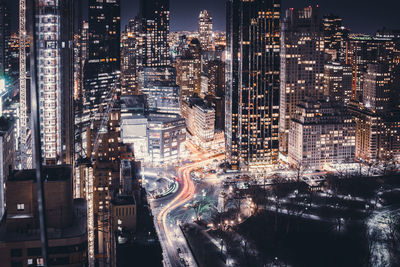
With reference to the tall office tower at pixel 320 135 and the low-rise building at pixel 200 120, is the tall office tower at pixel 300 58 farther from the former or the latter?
the low-rise building at pixel 200 120

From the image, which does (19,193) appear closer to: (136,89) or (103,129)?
(103,129)

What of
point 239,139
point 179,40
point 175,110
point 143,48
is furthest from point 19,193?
point 179,40

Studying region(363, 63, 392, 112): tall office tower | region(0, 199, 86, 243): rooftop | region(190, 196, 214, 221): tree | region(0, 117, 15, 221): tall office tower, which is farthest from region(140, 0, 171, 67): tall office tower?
region(0, 199, 86, 243): rooftop

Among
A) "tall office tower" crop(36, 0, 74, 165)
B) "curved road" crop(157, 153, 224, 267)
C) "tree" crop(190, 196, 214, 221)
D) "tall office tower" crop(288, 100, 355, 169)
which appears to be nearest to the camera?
"tall office tower" crop(36, 0, 74, 165)

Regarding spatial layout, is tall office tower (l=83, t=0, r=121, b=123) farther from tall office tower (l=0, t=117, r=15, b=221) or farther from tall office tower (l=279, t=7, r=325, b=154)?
tall office tower (l=0, t=117, r=15, b=221)

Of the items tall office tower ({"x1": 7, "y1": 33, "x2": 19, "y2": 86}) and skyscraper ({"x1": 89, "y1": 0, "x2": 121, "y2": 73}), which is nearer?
tall office tower ({"x1": 7, "y1": 33, "x2": 19, "y2": 86})

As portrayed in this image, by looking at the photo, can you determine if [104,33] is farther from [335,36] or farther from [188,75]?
[335,36]
